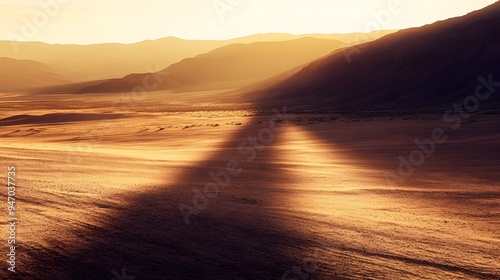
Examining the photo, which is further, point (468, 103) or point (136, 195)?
point (468, 103)

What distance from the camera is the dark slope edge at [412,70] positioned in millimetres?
57250

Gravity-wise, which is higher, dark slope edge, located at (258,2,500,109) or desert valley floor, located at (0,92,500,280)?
dark slope edge, located at (258,2,500,109)

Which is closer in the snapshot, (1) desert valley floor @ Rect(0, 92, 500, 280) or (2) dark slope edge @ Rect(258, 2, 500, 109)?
(1) desert valley floor @ Rect(0, 92, 500, 280)

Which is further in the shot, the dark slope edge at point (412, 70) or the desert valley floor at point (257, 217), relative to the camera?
the dark slope edge at point (412, 70)

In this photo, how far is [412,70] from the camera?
64750 mm

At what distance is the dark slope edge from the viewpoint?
57250 millimetres

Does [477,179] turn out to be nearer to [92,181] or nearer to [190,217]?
[190,217]

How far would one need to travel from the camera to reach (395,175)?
45.2 ft

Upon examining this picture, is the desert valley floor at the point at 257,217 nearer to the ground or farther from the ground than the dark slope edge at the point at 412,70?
nearer to the ground

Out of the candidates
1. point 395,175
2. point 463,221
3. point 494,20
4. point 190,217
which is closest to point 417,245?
point 463,221

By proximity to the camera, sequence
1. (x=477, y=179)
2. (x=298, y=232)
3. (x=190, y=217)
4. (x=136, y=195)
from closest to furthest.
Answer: (x=298, y=232)
(x=190, y=217)
(x=136, y=195)
(x=477, y=179)

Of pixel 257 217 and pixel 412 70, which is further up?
pixel 412 70

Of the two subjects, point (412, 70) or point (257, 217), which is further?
point (412, 70)

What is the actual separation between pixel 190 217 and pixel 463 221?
4.90 meters
